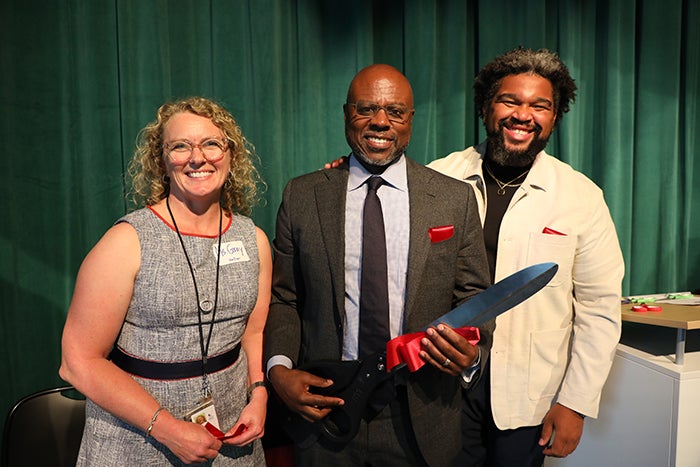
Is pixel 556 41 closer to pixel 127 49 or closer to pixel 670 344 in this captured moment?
pixel 670 344

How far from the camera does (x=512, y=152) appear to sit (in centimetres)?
162

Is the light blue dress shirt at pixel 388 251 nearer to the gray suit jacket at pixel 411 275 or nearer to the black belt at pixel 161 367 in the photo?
the gray suit jacket at pixel 411 275

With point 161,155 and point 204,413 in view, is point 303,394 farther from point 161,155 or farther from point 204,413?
point 161,155

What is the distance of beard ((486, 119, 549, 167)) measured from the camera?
1.61m

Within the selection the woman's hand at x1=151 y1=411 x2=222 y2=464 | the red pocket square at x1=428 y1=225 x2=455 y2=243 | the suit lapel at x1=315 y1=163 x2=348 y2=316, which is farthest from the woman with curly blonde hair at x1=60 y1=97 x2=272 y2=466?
the red pocket square at x1=428 y1=225 x2=455 y2=243

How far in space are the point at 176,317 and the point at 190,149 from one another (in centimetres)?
38

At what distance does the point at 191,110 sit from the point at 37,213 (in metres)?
0.93

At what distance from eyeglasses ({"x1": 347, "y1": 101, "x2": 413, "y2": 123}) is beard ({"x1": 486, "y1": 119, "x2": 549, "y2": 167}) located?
1.23 feet

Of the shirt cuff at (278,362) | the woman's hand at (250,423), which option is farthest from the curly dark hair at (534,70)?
the woman's hand at (250,423)

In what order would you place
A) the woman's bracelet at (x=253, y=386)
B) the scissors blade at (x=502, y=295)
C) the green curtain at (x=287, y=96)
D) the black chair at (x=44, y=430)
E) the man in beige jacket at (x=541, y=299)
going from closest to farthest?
the scissors blade at (x=502, y=295) < the woman's bracelet at (x=253, y=386) < the man in beige jacket at (x=541, y=299) < the black chair at (x=44, y=430) < the green curtain at (x=287, y=96)

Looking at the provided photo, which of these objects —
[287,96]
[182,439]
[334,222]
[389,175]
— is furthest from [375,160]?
[287,96]

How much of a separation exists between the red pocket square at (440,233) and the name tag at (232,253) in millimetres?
445

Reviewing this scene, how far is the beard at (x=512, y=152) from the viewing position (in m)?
1.61

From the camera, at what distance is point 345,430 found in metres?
1.30
